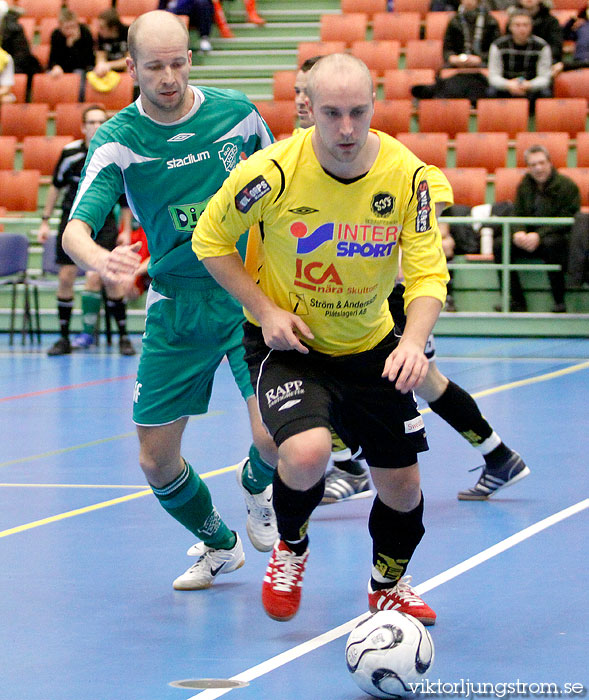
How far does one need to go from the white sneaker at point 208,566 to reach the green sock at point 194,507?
0.03 metres

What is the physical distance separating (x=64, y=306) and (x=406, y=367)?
9026 millimetres

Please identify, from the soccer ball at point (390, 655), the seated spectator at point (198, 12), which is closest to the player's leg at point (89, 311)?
the seated spectator at point (198, 12)

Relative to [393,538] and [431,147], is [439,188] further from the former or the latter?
[431,147]

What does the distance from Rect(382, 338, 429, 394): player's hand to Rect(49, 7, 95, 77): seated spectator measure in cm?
1280

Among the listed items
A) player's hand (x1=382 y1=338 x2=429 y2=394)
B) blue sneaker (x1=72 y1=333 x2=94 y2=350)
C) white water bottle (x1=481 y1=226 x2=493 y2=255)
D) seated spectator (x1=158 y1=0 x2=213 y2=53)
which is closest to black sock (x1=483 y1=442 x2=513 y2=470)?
player's hand (x1=382 y1=338 x2=429 y2=394)

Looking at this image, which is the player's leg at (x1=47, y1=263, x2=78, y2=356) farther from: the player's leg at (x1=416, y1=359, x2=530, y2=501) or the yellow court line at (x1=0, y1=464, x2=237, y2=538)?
the player's leg at (x1=416, y1=359, x2=530, y2=501)

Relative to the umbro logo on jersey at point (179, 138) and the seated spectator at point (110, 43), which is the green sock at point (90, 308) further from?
the umbro logo on jersey at point (179, 138)

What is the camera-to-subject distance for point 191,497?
4.34m

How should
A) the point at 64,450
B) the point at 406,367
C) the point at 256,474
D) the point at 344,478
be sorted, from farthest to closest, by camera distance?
the point at 64,450 < the point at 344,478 < the point at 256,474 < the point at 406,367

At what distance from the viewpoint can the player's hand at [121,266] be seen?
361cm

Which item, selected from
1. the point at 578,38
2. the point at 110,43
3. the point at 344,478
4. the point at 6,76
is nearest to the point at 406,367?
the point at 344,478

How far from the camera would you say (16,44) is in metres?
15.8

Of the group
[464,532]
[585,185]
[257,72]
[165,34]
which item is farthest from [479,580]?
[257,72]

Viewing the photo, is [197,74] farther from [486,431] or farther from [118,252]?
[118,252]
